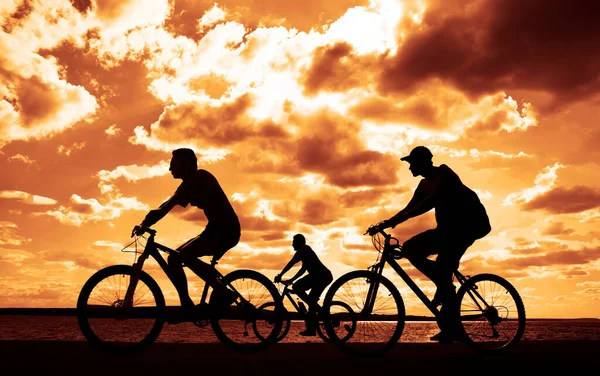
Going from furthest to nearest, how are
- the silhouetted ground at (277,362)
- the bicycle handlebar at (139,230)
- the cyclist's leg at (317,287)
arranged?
the cyclist's leg at (317,287), the bicycle handlebar at (139,230), the silhouetted ground at (277,362)

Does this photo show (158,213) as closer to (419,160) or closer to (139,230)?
(139,230)

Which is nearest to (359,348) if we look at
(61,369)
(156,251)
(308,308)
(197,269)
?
(197,269)

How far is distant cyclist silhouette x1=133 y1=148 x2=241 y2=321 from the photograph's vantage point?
6.61 metres

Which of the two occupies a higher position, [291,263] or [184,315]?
[291,263]

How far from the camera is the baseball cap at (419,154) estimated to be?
7430 mm

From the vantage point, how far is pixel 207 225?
6.77 metres

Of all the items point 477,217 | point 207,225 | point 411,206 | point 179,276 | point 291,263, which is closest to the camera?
point 179,276

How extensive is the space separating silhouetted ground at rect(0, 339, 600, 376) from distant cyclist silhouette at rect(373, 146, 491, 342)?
811 millimetres

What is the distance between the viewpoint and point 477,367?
19.1ft

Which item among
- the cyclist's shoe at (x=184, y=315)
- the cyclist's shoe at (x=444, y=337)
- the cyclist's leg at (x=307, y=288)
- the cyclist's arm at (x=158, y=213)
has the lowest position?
the cyclist's shoe at (x=444, y=337)

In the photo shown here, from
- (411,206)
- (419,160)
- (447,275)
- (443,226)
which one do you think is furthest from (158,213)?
(447,275)

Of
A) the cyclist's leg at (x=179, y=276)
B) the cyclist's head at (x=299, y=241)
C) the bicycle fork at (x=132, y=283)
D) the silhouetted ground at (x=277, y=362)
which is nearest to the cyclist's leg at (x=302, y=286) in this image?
the cyclist's head at (x=299, y=241)

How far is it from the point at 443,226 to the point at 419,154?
0.98 meters

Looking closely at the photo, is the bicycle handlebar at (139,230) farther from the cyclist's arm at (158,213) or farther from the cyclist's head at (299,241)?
the cyclist's head at (299,241)
